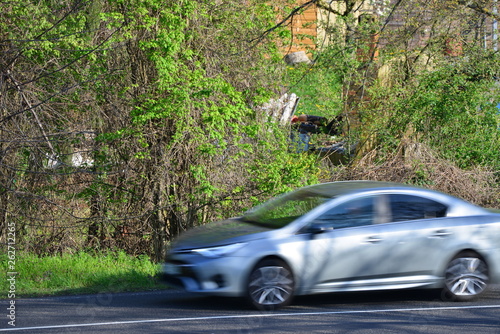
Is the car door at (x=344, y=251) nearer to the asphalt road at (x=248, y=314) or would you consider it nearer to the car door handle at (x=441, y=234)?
the asphalt road at (x=248, y=314)

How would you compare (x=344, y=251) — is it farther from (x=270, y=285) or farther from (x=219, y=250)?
(x=219, y=250)

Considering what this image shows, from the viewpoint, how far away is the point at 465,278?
766 centimetres

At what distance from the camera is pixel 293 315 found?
22.9ft

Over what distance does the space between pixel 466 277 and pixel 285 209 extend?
7.34 feet

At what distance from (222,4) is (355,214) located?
6.32 meters

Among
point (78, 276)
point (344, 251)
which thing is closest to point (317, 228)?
point (344, 251)

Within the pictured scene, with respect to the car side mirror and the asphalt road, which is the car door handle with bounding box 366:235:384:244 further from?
the asphalt road

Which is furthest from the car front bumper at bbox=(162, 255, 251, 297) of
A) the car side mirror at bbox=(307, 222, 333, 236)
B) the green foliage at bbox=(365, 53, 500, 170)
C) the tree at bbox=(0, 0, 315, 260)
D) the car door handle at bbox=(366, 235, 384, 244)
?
the green foliage at bbox=(365, 53, 500, 170)

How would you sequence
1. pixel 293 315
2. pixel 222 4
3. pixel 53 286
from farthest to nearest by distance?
pixel 222 4, pixel 53 286, pixel 293 315

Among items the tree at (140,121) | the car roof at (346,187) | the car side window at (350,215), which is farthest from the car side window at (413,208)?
the tree at (140,121)

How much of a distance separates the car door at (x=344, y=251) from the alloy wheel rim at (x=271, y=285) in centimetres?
29

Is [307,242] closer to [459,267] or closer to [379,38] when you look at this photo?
[459,267]

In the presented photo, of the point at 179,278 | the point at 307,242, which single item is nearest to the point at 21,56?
the point at 179,278

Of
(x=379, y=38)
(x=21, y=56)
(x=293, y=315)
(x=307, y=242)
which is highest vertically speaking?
(x=379, y=38)
